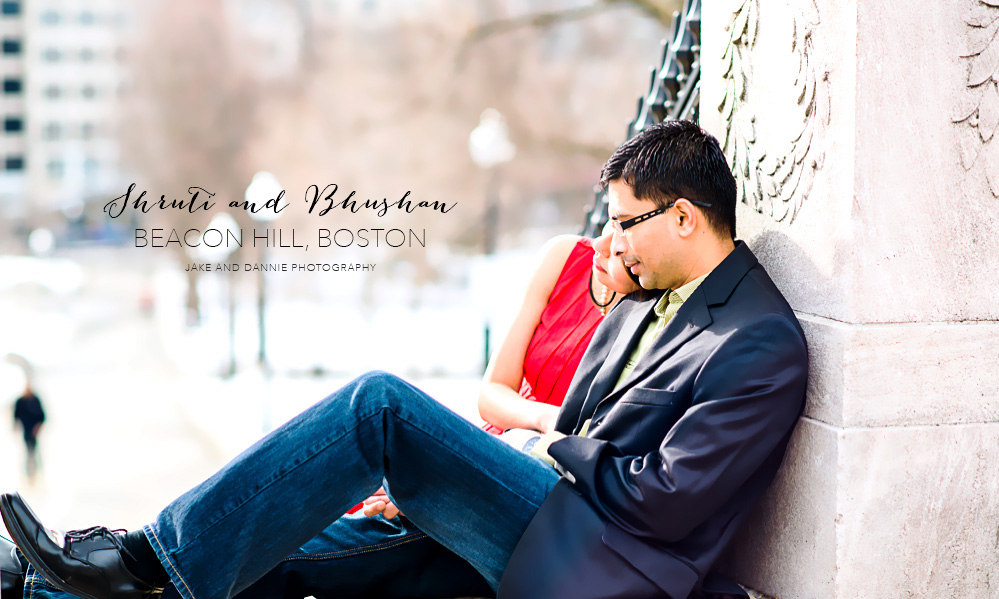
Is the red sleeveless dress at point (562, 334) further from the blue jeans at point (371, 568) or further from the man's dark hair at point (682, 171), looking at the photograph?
the man's dark hair at point (682, 171)

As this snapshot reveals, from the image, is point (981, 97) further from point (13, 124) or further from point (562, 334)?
point (13, 124)

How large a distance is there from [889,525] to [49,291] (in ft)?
125

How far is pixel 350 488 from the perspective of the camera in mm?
2248

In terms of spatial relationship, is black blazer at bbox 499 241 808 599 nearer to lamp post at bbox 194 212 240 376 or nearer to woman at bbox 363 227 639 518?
woman at bbox 363 227 639 518

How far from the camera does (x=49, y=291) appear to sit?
115 ft

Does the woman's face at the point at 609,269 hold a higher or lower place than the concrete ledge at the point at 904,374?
higher

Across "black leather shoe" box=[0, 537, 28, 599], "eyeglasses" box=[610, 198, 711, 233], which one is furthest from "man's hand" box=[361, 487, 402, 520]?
"eyeglasses" box=[610, 198, 711, 233]

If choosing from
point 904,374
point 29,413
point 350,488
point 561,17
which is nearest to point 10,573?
point 350,488

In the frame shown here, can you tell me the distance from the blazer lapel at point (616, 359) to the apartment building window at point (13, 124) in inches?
1684

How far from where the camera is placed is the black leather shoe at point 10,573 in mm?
2271

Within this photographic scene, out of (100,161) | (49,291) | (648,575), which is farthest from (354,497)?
(49,291)

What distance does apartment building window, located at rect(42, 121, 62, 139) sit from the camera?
118 feet

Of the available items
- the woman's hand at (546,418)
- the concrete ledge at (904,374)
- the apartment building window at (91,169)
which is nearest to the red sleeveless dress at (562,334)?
the woman's hand at (546,418)

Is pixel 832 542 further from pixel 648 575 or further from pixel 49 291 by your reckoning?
pixel 49 291
